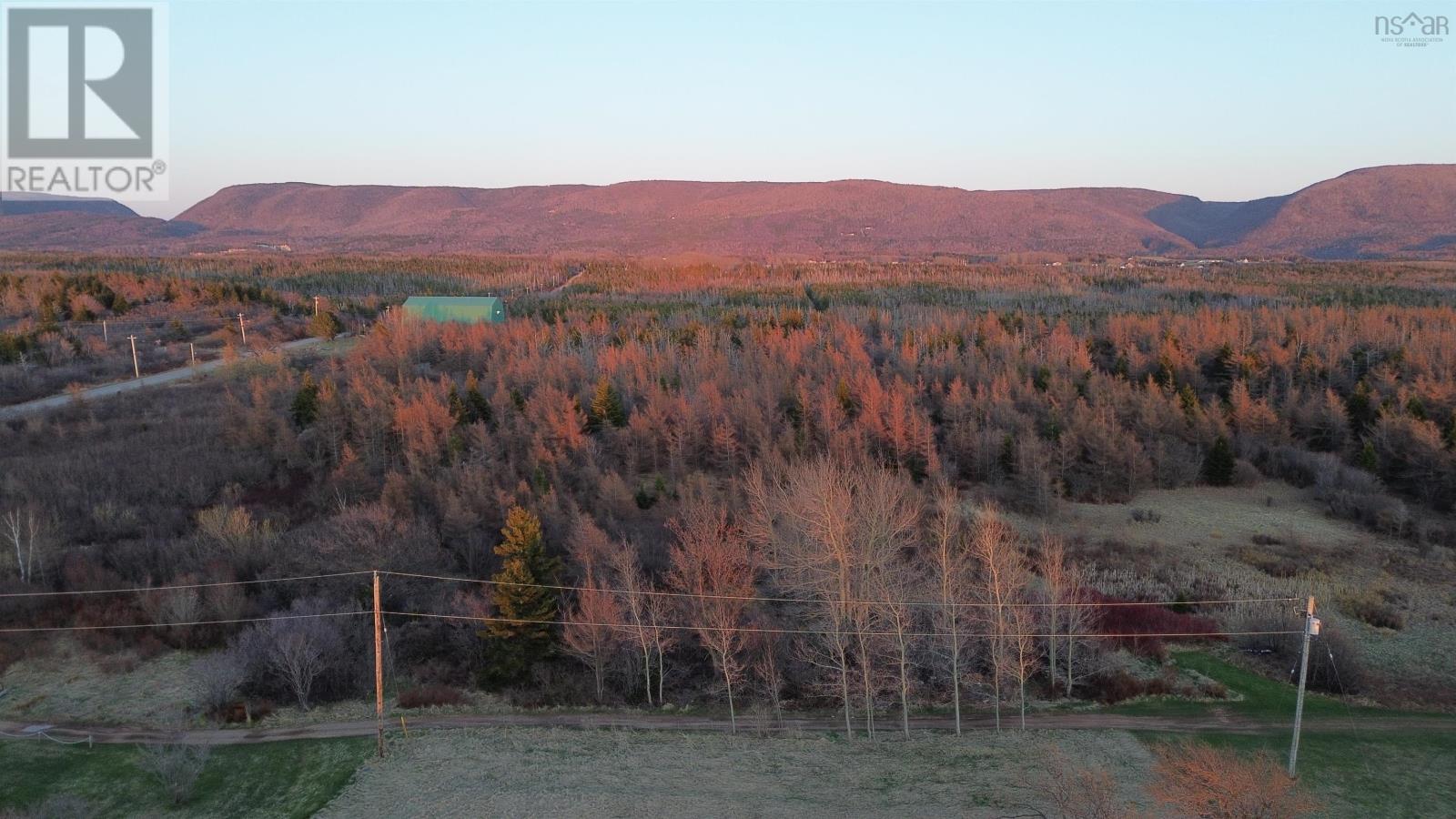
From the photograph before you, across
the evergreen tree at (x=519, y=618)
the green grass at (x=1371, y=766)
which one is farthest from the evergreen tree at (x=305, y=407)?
the green grass at (x=1371, y=766)

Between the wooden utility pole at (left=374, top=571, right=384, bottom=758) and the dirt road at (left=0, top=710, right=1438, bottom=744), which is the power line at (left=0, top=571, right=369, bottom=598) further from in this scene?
the wooden utility pole at (left=374, top=571, right=384, bottom=758)

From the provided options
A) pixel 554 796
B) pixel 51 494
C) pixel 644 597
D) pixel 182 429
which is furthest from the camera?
pixel 182 429

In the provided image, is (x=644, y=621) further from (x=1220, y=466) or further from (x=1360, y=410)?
(x=1360, y=410)

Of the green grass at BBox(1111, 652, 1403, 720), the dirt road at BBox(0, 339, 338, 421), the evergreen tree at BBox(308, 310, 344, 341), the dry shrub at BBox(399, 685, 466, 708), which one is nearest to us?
the green grass at BBox(1111, 652, 1403, 720)

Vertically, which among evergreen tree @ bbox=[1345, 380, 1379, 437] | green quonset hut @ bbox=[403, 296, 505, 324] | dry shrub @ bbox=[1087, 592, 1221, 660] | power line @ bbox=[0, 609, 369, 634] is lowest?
dry shrub @ bbox=[1087, 592, 1221, 660]

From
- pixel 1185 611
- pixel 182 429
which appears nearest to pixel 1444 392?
pixel 1185 611

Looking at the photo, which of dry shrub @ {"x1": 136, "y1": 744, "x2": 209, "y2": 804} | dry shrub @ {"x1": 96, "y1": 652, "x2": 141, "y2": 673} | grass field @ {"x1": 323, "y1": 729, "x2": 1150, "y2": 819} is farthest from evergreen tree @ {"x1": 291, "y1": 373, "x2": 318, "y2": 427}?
grass field @ {"x1": 323, "y1": 729, "x2": 1150, "y2": 819}

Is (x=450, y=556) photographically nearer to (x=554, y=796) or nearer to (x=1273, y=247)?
(x=554, y=796)
